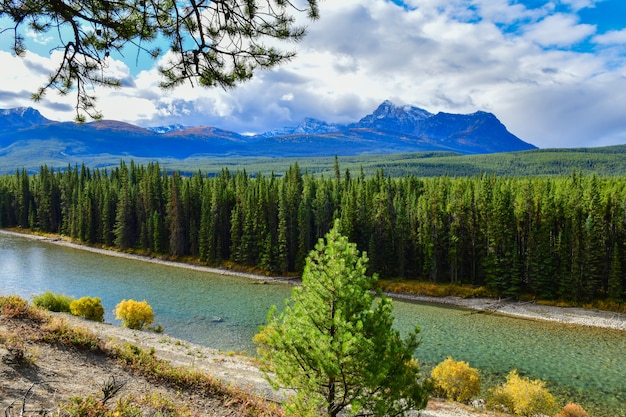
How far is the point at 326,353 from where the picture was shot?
11453 mm

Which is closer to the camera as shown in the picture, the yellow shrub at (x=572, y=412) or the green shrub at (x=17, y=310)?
the green shrub at (x=17, y=310)

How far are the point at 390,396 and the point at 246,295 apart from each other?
1769 inches

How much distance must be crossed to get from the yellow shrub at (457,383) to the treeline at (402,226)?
3590 cm

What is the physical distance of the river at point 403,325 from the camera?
109 feet

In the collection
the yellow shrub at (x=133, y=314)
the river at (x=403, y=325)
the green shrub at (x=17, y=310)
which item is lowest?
the river at (x=403, y=325)

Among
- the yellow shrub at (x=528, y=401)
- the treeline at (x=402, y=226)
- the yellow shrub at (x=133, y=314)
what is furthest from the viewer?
the treeline at (x=402, y=226)

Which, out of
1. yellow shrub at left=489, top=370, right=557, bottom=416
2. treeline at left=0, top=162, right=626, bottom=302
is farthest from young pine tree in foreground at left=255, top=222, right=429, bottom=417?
treeline at left=0, top=162, right=626, bottom=302

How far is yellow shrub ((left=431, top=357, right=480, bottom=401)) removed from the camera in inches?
1011

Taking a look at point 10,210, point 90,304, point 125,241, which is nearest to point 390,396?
point 90,304

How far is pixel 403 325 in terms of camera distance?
44469 mm

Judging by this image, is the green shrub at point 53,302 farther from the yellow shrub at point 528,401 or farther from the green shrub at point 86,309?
the yellow shrub at point 528,401

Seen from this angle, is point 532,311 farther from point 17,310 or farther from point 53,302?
point 17,310

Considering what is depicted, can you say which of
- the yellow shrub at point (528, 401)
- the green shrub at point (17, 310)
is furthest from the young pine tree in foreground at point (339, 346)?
the yellow shrub at point (528, 401)

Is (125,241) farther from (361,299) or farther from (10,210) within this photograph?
(361,299)
